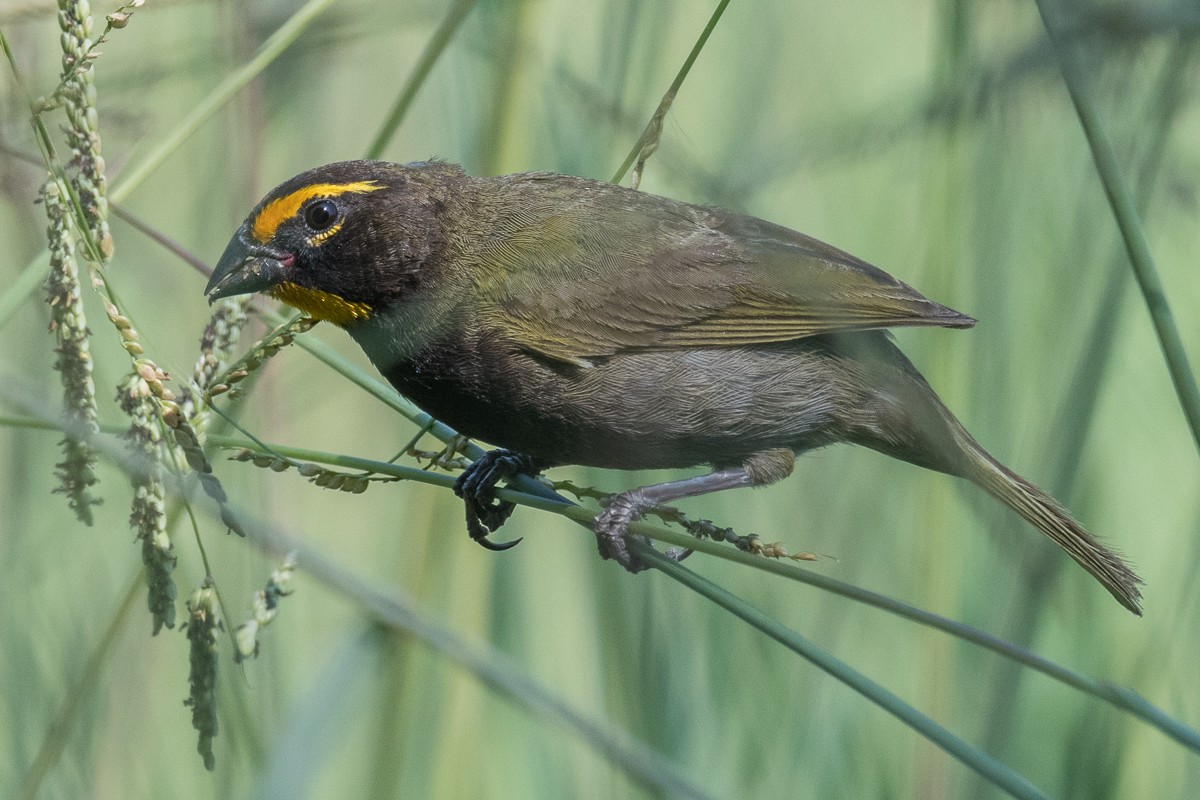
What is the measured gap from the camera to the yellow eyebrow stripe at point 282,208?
3115 millimetres

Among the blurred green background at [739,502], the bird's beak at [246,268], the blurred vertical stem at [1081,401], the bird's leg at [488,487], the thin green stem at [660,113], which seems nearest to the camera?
the blurred vertical stem at [1081,401]

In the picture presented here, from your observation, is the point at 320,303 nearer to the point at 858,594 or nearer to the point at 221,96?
the point at 221,96

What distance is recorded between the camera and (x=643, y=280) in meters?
3.37

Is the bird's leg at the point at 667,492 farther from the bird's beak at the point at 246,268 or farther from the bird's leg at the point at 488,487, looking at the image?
the bird's beak at the point at 246,268

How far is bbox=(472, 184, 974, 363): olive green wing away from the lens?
3229 millimetres

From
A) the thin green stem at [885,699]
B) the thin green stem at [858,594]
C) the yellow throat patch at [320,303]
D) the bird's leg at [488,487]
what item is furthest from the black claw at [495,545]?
the thin green stem at [885,699]

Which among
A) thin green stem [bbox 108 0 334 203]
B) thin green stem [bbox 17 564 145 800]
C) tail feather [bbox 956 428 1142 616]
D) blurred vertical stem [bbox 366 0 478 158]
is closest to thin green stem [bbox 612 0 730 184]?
blurred vertical stem [bbox 366 0 478 158]

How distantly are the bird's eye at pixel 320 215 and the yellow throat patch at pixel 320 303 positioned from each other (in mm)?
160

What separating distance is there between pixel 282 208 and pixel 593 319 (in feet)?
2.68

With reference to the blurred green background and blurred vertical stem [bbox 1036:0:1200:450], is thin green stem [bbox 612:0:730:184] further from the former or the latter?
blurred vertical stem [bbox 1036:0:1200:450]

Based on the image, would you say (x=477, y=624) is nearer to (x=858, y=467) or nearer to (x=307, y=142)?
(x=858, y=467)

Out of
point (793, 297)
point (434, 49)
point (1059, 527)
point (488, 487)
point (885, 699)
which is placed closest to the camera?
point (885, 699)

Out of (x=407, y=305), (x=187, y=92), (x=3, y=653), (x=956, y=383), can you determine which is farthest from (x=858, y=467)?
(x=187, y=92)

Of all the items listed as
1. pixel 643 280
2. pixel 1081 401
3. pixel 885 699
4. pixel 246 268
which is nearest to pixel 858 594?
pixel 885 699
